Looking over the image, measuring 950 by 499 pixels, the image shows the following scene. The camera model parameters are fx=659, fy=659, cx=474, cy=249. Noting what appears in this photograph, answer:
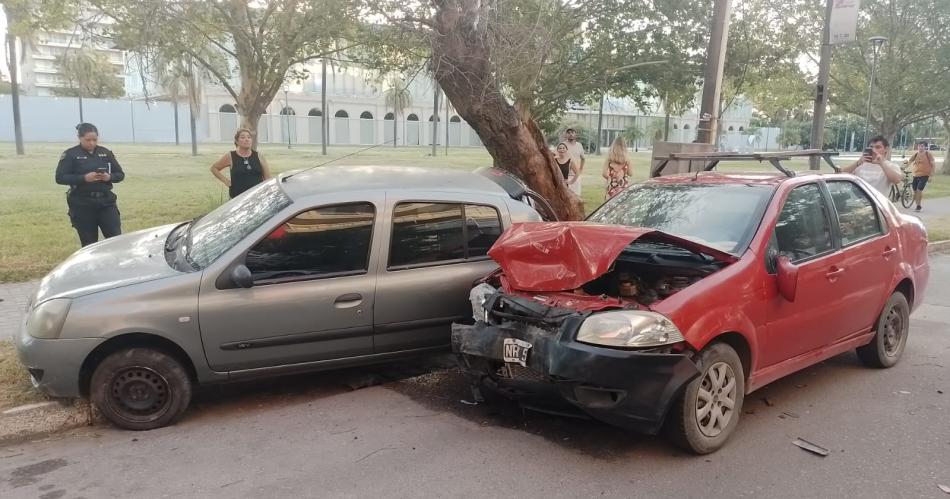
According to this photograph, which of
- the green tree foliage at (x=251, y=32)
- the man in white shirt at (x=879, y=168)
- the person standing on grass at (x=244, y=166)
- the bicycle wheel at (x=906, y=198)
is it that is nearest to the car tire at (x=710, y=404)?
the man in white shirt at (x=879, y=168)

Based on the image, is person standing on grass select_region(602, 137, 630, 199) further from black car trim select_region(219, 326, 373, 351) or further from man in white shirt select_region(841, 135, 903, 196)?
black car trim select_region(219, 326, 373, 351)

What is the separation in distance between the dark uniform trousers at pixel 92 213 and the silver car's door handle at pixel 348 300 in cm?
373

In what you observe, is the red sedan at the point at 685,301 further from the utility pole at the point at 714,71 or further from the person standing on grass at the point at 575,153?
the person standing on grass at the point at 575,153

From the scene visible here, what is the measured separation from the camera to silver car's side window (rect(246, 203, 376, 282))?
4.32m

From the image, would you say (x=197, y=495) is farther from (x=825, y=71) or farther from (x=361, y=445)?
(x=825, y=71)

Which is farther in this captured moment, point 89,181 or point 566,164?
point 566,164

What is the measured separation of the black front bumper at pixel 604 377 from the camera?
3.42 m

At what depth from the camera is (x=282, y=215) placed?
4.41 meters

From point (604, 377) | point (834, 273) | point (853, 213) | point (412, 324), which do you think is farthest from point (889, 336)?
point (412, 324)

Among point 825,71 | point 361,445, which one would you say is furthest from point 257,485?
point 825,71

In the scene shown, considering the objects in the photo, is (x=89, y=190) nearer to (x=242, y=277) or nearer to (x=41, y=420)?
(x=41, y=420)

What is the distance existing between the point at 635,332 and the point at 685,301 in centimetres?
35

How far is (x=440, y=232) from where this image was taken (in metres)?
4.87

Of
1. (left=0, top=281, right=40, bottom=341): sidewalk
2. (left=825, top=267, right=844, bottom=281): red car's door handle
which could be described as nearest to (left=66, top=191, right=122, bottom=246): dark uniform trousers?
(left=0, top=281, right=40, bottom=341): sidewalk
